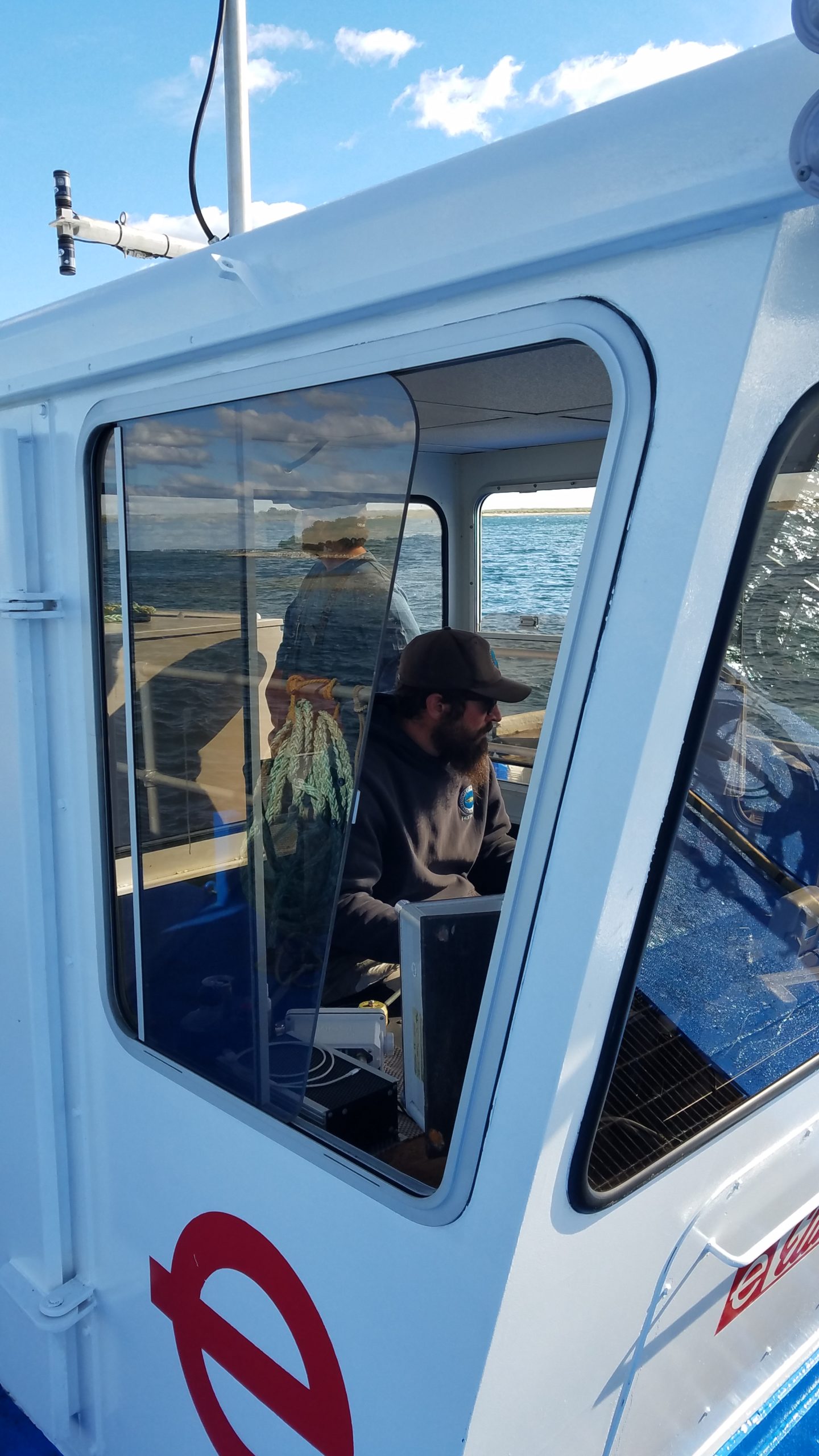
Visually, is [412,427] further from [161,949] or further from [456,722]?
[456,722]

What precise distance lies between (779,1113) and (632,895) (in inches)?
27.7

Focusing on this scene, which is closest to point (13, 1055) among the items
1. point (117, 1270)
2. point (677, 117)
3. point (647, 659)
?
point (117, 1270)

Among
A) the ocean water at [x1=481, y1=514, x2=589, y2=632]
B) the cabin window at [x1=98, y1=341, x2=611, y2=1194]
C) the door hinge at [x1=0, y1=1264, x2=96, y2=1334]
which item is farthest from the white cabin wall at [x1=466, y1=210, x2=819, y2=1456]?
the ocean water at [x1=481, y1=514, x2=589, y2=632]

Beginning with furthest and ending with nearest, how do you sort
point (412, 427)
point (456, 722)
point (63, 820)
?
point (456, 722)
point (63, 820)
point (412, 427)

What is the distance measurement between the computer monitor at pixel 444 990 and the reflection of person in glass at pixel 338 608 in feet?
1.30

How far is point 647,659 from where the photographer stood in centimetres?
98

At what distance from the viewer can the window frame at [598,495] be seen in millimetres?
975

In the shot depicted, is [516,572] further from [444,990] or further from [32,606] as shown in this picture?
[444,990]

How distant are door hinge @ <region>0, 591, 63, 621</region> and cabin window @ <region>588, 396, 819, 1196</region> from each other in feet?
3.62

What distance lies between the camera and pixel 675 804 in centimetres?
105

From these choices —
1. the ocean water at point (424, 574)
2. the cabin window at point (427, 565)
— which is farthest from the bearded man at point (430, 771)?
the cabin window at point (427, 565)

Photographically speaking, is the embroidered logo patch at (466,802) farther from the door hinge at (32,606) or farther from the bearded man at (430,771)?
the door hinge at (32,606)

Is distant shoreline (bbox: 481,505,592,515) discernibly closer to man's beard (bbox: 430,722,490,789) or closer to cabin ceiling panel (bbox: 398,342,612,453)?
cabin ceiling panel (bbox: 398,342,612,453)

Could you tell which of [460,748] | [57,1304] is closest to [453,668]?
[460,748]
